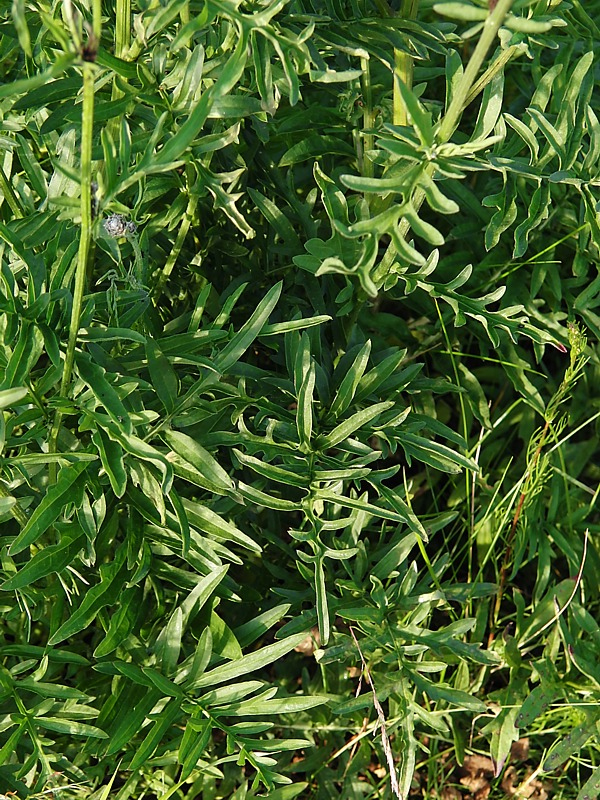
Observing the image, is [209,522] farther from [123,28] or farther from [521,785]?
[521,785]

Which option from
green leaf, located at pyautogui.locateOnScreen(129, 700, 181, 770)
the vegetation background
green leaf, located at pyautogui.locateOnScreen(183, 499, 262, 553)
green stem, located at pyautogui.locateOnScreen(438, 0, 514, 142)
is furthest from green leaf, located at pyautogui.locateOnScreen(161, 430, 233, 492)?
green stem, located at pyautogui.locateOnScreen(438, 0, 514, 142)

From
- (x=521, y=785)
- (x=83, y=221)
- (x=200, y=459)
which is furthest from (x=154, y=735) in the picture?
(x=521, y=785)

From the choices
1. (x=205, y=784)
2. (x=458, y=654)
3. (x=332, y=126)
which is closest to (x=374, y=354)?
(x=332, y=126)

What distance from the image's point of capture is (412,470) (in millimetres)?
2420

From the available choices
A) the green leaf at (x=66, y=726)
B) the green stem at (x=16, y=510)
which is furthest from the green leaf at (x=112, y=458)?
the green leaf at (x=66, y=726)

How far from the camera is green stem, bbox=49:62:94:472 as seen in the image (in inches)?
40.6

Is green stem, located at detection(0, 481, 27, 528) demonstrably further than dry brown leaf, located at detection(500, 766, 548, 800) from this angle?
No

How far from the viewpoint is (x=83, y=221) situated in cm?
114

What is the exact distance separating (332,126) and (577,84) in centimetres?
43

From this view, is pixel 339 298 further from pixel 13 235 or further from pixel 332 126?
pixel 13 235

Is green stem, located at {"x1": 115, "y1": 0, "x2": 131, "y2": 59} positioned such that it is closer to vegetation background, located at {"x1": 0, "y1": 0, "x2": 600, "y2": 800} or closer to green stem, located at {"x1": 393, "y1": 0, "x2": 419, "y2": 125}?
vegetation background, located at {"x1": 0, "y1": 0, "x2": 600, "y2": 800}

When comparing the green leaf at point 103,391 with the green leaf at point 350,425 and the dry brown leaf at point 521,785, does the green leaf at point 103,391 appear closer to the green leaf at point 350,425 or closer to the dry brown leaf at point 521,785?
the green leaf at point 350,425

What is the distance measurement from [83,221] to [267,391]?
2.09ft

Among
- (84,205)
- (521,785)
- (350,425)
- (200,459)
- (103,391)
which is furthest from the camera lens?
(521,785)
